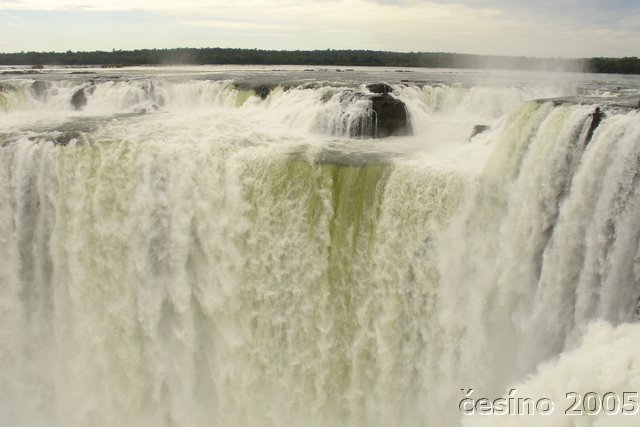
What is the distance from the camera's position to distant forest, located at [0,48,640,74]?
80.7ft

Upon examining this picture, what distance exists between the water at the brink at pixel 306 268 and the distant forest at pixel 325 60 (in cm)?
1422

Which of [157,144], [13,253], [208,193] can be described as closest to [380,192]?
[208,193]

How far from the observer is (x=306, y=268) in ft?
29.0

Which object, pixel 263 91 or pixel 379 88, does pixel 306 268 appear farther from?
pixel 263 91

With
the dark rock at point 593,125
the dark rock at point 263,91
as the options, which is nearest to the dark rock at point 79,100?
the dark rock at point 263,91

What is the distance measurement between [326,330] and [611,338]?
440 cm

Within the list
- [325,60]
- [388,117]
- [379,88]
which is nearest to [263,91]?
[379,88]

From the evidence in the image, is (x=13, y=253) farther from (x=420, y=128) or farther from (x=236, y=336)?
(x=420, y=128)

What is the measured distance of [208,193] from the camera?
9391mm

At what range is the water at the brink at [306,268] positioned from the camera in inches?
267

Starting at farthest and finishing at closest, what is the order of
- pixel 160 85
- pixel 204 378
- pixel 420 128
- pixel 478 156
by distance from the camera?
pixel 160 85, pixel 420 128, pixel 204 378, pixel 478 156

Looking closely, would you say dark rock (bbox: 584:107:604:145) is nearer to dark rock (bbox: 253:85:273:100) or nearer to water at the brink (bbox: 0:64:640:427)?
water at the brink (bbox: 0:64:640:427)

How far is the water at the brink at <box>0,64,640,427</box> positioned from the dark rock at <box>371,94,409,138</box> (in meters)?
0.65

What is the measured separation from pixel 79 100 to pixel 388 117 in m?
9.99
